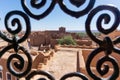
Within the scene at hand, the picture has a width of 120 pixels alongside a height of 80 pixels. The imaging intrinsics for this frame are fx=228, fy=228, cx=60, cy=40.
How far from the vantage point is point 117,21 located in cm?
82

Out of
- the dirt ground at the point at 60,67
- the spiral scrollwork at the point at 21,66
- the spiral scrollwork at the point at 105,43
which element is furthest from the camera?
the dirt ground at the point at 60,67

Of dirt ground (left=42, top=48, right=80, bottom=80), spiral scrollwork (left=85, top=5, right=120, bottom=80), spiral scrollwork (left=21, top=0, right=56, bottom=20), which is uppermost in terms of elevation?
dirt ground (left=42, top=48, right=80, bottom=80)

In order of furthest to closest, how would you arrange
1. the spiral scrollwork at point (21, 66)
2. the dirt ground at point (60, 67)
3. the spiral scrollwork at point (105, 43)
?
the dirt ground at point (60, 67), the spiral scrollwork at point (21, 66), the spiral scrollwork at point (105, 43)

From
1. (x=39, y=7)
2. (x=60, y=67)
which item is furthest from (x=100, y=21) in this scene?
(x=60, y=67)

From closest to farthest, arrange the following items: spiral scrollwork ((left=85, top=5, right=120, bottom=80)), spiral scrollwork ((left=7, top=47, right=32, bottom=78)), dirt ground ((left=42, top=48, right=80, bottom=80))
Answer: spiral scrollwork ((left=85, top=5, right=120, bottom=80))
spiral scrollwork ((left=7, top=47, right=32, bottom=78))
dirt ground ((left=42, top=48, right=80, bottom=80))

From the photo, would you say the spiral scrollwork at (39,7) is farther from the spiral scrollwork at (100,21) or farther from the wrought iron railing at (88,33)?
the spiral scrollwork at (100,21)

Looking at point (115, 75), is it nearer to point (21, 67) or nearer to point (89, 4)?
point (89, 4)

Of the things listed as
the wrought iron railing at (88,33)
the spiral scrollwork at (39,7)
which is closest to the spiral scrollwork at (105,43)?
the wrought iron railing at (88,33)

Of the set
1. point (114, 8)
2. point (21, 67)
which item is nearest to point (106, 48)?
point (114, 8)

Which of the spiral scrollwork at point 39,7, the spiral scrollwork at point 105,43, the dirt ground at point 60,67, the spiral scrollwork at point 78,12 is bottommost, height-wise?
the spiral scrollwork at point 105,43

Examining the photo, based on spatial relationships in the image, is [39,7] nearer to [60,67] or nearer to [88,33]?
[88,33]

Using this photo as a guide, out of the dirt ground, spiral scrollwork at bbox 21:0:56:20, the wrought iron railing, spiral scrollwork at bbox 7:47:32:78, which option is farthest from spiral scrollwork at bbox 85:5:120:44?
the dirt ground

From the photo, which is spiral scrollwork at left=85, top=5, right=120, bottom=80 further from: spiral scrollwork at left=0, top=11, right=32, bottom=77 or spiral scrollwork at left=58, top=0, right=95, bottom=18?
spiral scrollwork at left=0, top=11, right=32, bottom=77

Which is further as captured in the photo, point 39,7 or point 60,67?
point 60,67
